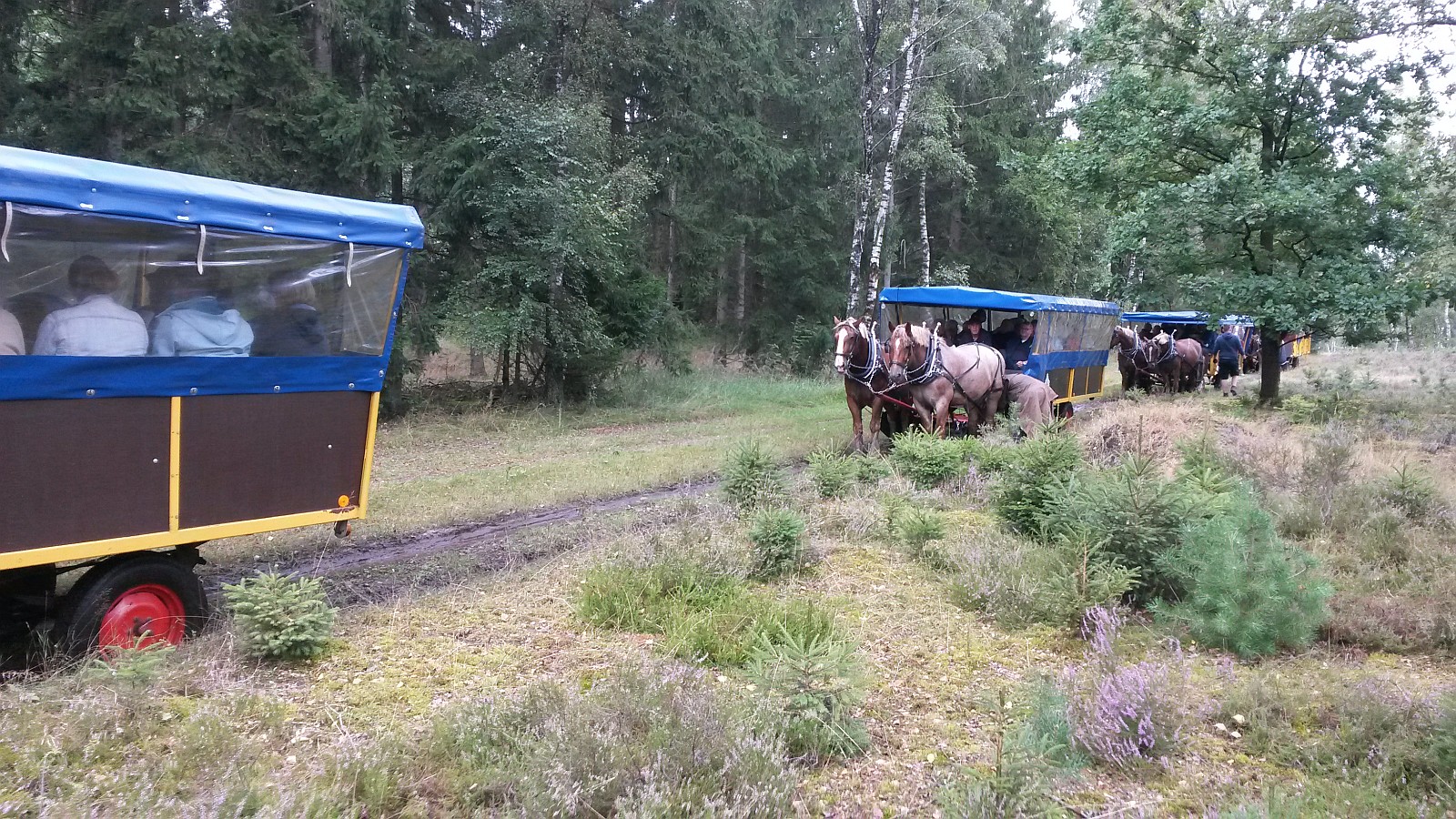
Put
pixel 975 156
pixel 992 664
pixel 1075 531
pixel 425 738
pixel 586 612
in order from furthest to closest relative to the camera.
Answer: pixel 975 156, pixel 1075 531, pixel 586 612, pixel 992 664, pixel 425 738

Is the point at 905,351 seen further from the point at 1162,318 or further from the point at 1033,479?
the point at 1162,318

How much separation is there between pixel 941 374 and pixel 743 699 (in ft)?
28.7


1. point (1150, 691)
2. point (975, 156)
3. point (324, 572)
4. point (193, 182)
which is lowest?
point (324, 572)

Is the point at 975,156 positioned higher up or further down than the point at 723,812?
higher up

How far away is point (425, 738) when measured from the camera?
361 centimetres

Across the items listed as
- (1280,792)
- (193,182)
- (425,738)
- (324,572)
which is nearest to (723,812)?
(425,738)

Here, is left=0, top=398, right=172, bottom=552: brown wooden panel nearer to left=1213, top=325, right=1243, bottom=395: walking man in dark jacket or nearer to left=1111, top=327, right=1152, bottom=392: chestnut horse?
left=1111, top=327, right=1152, bottom=392: chestnut horse

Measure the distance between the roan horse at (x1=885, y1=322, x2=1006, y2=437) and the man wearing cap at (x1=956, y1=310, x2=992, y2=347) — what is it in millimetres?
2247

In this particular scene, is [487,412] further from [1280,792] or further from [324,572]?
[1280,792]

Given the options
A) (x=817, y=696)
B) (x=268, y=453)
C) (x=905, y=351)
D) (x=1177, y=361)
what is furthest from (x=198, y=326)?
(x=1177, y=361)

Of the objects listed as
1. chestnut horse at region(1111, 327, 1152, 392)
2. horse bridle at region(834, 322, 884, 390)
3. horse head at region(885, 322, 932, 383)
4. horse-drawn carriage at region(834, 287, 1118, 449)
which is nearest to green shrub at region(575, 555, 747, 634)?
horse-drawn carriage at region(834, 287, 1118, 449)

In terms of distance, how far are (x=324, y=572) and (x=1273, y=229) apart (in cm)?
1634

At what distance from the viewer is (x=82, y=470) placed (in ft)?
14.7

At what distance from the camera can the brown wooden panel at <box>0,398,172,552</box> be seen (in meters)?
4.26
